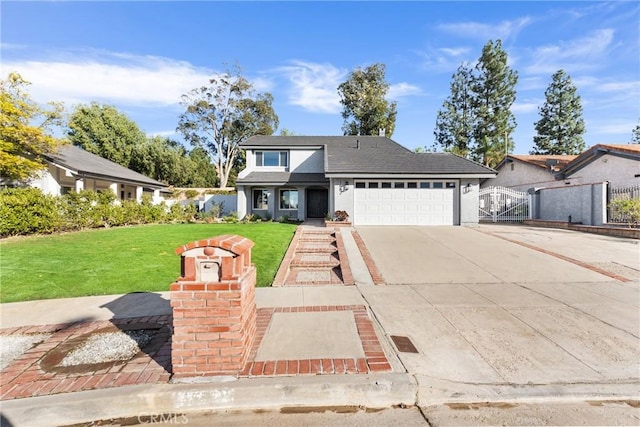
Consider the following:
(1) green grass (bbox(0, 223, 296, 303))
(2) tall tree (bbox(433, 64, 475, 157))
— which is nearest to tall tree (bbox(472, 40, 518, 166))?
(2) tall tree (bbox(433, 64, 475, 157))

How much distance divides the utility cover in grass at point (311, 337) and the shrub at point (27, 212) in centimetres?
1242

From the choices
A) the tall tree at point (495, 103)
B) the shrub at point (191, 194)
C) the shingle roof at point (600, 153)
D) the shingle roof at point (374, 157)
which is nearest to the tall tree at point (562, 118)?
the tall tree at point (495, 103)

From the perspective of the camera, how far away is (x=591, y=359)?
10.7ft

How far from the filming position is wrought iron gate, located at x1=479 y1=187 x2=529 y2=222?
17234 millimetres

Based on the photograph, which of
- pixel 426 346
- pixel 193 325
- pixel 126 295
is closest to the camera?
pixel 193 325

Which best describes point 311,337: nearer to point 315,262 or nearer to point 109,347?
point 109,347

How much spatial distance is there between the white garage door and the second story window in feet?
23.8

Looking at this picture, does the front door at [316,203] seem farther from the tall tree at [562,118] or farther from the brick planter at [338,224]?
the tall tree at [562,118]

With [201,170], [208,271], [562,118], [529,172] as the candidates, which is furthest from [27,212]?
[562,118]

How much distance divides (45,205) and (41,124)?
7.20 metres

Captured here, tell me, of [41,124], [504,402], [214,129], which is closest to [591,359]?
[504,402]

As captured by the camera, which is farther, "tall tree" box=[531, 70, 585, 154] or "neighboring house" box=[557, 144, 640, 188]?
"tall tree" box=[531, 70, 585, 154]

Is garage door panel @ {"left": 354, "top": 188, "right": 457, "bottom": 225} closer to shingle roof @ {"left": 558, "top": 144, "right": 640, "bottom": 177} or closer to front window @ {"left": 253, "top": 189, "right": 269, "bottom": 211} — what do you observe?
front window @ {"left": 253, "top": 189, "right": 269, "bottom": 211}

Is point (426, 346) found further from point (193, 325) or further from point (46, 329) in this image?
point (46, 329)
